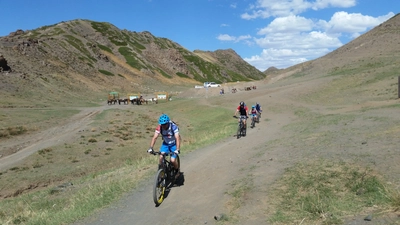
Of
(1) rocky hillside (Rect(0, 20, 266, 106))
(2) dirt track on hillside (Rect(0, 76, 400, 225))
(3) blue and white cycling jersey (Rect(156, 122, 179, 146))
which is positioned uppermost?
(1) rocky hillside (Rect(0, 20, 266, 106))

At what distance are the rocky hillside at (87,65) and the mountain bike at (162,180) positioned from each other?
1695 inches

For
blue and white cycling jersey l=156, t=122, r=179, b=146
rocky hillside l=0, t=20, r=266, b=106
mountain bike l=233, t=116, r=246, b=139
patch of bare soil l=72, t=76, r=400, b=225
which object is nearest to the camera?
patch of bare soil l=72, t=76, r=400, b=225

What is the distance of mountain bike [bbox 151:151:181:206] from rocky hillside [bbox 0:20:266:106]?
1695 inches

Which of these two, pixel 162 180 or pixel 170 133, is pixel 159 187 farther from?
pixel 170 133

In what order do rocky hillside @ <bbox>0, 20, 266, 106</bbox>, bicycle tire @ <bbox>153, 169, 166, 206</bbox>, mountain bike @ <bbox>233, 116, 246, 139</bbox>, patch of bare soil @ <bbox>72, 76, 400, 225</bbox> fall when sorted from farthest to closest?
rocky hillside @ <bbox>0, 20, 266, 106</bbox> < mountain bike @ <bbox>233, 116, 246, 139</bbox> < bicycle tire @ <bbox>153, 169, 166, 206</bbox> < patch of bare soil @ <bbox>72, 76, 400, 225</bbox>

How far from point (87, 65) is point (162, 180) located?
97065mm

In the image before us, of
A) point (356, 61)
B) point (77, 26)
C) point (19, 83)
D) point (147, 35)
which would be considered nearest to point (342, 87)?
point (356, 61)

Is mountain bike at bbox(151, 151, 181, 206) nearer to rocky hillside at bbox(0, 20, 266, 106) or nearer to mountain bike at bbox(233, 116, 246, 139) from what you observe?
mountain bike at bbox(233, 116, 246, 139)

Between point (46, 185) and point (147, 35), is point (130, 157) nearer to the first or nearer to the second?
point (46, 185)

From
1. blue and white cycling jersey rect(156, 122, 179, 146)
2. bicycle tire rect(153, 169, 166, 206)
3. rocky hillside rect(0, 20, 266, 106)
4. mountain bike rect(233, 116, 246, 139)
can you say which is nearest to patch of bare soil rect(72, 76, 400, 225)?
bicycle tire rect(153, 169, 166, 206)

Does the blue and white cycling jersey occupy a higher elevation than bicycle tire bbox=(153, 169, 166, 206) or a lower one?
higher

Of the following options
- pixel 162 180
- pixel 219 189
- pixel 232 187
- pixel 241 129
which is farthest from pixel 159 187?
pixel 241 129

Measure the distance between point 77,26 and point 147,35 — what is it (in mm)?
53508

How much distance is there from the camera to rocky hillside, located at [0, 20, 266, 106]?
62281 millimetres
